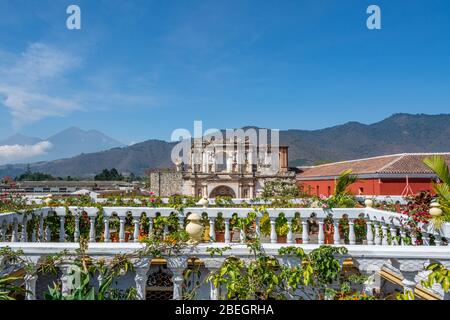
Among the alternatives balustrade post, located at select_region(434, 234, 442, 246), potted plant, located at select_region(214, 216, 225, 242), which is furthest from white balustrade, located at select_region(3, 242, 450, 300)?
potted plant, located at select_region(214, 216, 225, 242)

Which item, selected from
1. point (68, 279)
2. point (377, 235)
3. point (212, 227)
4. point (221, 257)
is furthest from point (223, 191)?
point (68, 279)

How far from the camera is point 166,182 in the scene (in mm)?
46562

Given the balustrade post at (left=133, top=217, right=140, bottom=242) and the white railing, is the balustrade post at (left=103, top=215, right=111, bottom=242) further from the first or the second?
the balustrade post at (left=133, top=217, right=140, bottom=242)

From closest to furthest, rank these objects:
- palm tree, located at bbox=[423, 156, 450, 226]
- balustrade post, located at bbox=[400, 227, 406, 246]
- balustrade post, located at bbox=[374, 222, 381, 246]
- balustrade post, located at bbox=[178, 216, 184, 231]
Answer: palm tree, located at bbox=[423, 156, 450, 226] → balustrade post, located at bbox=[400, 227, 406, 246] → balustrade post, located at bbox=[374, 222, 381, 246] → balustrade post, located at bbox=[178, 216, 184, 231]

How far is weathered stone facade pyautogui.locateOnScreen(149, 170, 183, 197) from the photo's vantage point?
46.0 metres

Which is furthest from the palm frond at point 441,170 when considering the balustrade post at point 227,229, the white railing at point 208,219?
the balustrade post at point 227,229

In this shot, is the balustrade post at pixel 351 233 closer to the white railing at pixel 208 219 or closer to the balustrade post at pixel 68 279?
the white railing at pixel 208 219

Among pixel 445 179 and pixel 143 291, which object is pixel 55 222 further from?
pixel 445 179

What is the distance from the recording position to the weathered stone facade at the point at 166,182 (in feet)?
151

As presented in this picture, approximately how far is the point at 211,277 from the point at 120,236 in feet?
13.8

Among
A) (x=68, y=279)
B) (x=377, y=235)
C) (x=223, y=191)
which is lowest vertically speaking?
(x=223, y=191)

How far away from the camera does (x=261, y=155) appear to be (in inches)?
2031

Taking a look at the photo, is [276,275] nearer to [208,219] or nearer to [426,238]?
[426,238]
